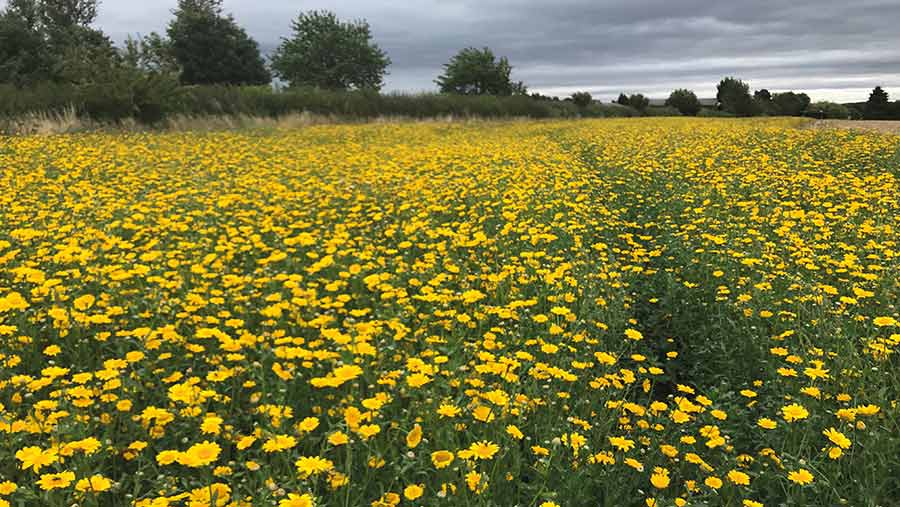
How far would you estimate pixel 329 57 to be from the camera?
185ft

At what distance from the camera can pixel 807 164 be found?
9188 millimetres

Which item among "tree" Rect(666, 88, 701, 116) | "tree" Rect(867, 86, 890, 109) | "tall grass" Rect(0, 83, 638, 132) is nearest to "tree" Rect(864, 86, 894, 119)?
"tree" Rect(867, 86, 890, 109)

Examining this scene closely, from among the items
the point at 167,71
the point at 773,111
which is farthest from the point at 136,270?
the point at 773,111

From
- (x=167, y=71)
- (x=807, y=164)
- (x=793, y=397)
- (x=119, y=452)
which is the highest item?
(x=167, y=71)

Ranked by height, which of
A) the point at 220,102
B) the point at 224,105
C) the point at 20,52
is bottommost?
the point at 224,105

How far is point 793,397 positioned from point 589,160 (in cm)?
1022

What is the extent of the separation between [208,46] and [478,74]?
26856mm

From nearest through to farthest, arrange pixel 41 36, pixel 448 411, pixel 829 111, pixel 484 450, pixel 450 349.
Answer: pixel 484 450, pixel 448 411, pixel 450 349, pixel 829 111, pixel 41 36

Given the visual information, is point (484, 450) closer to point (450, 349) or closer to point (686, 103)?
point (450, 349)

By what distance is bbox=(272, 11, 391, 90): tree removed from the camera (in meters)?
55.5

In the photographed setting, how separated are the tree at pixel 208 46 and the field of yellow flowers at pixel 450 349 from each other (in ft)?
178

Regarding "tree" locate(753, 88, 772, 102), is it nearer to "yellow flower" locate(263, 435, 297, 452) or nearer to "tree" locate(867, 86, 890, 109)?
"tree" locate(867, 86, 890, 109)

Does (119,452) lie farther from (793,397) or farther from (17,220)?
(17,220)

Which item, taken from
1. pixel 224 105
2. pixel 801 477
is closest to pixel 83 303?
pixel 801 477
